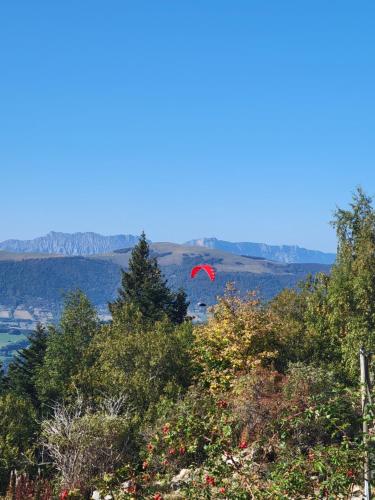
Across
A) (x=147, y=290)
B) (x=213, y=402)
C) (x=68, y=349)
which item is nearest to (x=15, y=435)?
(x=213, y=402)

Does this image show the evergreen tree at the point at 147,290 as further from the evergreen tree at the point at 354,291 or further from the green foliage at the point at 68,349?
the evergreen tree at the point at 354,291

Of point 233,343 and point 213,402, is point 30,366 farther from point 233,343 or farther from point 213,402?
point 213,402

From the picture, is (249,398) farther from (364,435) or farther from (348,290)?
(348,290)

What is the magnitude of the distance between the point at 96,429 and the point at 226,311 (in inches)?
437

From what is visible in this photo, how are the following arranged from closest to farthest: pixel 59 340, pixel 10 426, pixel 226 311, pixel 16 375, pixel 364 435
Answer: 1. pixel 364 435
2. pixel 10 426
3. pixel 226 311
4. pixel 59 340
5. pixel 16 375

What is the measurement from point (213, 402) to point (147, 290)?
41.4m

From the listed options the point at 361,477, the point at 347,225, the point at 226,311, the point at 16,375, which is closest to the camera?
the point at 361,477

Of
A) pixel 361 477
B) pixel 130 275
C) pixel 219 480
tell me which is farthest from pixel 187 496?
pixel 130 275

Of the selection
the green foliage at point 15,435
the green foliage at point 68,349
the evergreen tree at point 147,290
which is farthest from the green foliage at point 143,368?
the evergreen tree at point 147,290

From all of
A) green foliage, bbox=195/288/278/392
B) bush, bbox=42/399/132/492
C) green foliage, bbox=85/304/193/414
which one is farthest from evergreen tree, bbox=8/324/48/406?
bush, bbox=42/399/132/492

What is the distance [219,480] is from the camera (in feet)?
32.8

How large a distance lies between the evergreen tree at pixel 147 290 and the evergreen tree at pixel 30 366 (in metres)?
8.34

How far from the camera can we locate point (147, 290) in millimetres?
60969

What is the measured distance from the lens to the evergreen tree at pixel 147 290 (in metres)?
60.5
